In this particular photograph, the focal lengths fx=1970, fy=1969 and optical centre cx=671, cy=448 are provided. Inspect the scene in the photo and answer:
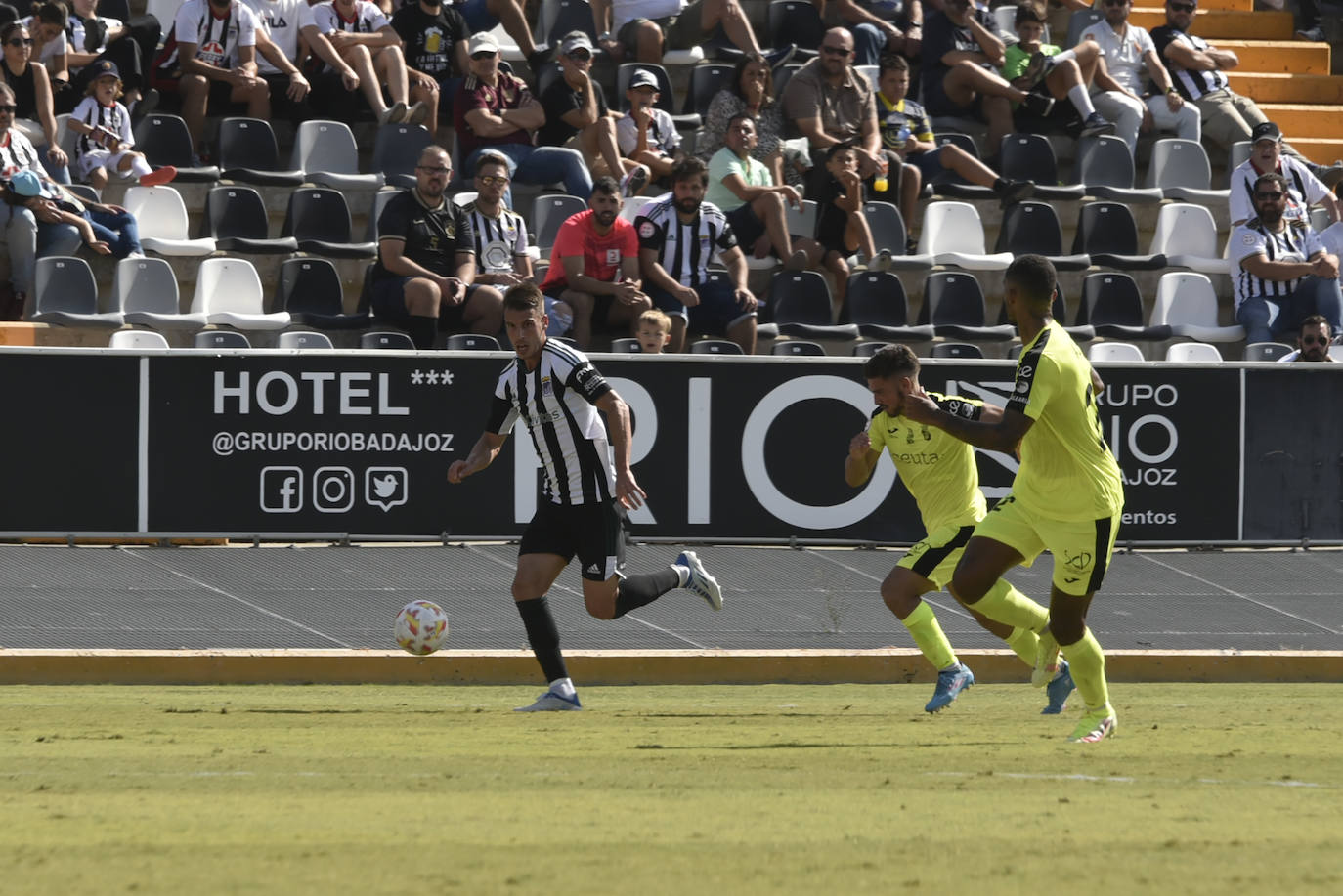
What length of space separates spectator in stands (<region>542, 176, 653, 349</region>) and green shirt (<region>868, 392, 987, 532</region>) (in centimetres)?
560

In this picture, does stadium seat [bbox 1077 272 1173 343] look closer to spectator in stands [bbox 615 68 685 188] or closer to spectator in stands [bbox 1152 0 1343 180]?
spectator in stands [bbox 1152 0 1343 180]

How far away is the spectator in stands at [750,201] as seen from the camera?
17203mm

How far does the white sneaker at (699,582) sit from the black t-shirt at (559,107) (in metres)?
7.67

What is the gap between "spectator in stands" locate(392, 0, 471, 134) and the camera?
18.2 m

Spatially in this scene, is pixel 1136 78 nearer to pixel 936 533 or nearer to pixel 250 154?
pixel 250 154

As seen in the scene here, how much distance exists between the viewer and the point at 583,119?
17.9 m

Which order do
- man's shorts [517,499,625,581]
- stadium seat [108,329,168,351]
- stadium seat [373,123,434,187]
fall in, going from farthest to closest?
stadium seat [373,123,434,187] < stadium seat [108,329,168,351] < man's shorts [517,499,625,581]

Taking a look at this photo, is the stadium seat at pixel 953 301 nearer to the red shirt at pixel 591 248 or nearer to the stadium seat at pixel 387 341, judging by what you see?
the red shirt at pixel 591 248

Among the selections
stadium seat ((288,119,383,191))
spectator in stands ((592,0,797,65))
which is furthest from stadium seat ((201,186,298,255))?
spectator in stands ((592,0,797,65))

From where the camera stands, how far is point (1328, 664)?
1253 centimetres

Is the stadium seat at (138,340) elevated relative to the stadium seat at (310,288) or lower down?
lower down

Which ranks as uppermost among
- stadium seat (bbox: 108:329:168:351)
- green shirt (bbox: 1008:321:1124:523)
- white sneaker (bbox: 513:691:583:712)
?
stadium seat (bbox: 108:329:168:351)

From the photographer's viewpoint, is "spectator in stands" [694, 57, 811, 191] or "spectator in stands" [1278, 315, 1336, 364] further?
"spectator in stands" [694, 57, 811, 191]

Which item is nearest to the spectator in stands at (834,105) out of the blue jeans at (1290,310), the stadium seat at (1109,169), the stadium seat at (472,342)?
the stadium seat at (1109,169)
